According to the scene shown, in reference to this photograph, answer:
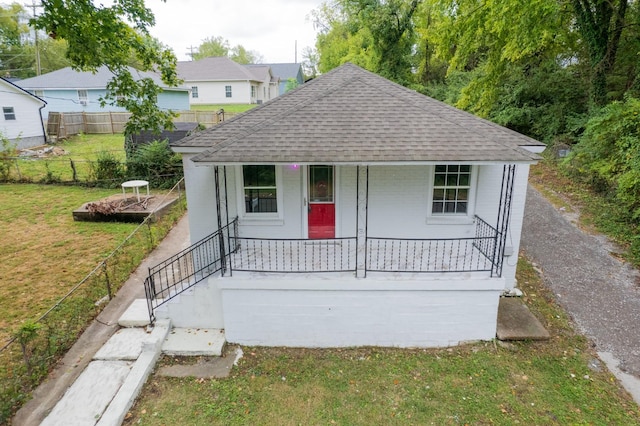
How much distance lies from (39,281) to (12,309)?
1279 millimetres

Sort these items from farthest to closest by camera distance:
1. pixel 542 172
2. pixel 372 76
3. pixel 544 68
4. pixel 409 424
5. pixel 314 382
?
pixel 544 68 → pixel 542 172 → pixel 372 76 → pixel 314 382 → pixel 409 424

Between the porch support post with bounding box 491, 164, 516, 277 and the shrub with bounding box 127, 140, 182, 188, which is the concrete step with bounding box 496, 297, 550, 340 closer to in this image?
the porch support post with bounding box 491, 164, 516, 277

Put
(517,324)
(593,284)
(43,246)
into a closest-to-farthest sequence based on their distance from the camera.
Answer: (517,324), (593,284), (43,246)

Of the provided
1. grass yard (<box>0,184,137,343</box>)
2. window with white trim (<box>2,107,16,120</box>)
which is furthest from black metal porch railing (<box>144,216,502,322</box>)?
window with white trim (<box>2,107,16,120</box>)

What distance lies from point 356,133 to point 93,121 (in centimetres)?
2784

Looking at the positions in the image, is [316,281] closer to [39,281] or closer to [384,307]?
[384,307]

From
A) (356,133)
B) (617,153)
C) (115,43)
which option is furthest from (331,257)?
(617,153)

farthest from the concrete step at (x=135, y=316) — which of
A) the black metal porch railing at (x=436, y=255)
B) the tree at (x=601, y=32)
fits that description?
the tree at (x=601, y=32)

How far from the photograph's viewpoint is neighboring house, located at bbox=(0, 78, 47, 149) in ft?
73.3

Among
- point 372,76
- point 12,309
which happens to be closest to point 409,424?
point 372,76

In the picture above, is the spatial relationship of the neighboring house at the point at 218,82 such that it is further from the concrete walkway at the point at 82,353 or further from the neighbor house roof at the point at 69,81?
the concrete walkway at the point at 82,353

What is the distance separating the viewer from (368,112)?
8086 mm

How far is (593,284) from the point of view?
29.5 feet

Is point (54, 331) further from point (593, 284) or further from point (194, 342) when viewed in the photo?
point (593, 284)
